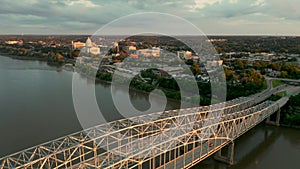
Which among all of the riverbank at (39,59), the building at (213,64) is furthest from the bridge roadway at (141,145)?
the riverbank at (39,59)

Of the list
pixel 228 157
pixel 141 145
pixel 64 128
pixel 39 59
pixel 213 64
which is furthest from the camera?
pixel 39 59

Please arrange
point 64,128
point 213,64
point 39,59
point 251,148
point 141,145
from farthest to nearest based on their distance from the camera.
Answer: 1. point 39,59
2. point 213,64
3. point 64,128
4. point 251,148
5. point 141,145

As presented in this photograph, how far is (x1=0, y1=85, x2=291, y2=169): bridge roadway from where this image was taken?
317cm

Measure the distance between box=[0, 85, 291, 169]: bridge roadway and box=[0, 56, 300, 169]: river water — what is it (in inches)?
23.7

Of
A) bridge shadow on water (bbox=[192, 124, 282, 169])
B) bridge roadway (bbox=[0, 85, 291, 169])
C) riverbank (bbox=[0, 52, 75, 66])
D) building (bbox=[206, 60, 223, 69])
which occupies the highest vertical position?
building (bbox=[206, 60, 223, 69])

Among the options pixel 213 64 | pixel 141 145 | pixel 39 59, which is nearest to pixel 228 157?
pixel 141 145

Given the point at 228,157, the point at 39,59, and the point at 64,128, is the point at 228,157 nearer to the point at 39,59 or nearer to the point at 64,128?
the point at 64,128

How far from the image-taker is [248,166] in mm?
5027

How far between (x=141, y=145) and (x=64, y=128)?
3265mm

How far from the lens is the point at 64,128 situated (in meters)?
6.32

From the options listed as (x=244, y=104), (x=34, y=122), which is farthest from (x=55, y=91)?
(x=244, y=104)

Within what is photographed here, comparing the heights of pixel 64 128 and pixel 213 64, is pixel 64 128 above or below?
below

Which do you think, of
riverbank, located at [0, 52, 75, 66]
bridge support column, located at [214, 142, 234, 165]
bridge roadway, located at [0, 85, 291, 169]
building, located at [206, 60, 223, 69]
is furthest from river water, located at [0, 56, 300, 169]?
riverbank, located at [0, 52, 75, 66]

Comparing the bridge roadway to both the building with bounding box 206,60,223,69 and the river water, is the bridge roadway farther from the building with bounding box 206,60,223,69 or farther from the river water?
the building with bounding box 206,60,223,69
